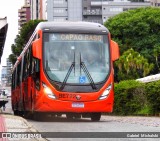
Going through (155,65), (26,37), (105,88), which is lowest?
(155,65)

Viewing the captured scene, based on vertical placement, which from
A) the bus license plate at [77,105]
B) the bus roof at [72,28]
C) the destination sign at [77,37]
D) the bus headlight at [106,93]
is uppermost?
the bus roof at [72,28]

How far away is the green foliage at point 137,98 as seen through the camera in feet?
87.7

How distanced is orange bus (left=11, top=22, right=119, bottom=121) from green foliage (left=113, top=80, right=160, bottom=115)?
8094 mm

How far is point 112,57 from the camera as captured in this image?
18594 mm

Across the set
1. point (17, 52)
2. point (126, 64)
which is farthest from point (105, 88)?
point (126, 64)

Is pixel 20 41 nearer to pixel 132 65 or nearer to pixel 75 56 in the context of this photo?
pixel 132 65

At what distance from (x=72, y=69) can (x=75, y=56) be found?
0.52m

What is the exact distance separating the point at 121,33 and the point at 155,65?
631 centimetres

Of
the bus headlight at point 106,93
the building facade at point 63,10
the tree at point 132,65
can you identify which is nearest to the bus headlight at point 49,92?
the bus headlight at point 106,93

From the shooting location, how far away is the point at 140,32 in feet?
231

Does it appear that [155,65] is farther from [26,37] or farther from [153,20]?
[26,37]

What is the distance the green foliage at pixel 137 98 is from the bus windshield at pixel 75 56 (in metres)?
8.10

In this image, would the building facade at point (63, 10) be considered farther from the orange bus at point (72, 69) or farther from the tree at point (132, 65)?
the orange bus at point (72, 69)

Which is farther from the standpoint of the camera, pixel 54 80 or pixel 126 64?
pixel 126 64
